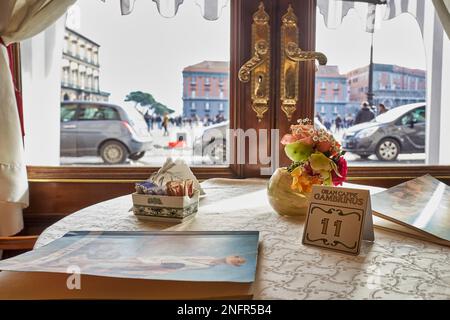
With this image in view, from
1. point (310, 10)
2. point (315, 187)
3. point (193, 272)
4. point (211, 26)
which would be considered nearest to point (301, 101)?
point (310, 10)

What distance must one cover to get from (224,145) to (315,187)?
1.36m

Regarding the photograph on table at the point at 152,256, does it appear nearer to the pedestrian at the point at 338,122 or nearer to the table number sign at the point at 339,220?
the table number sign at the point at 339,220

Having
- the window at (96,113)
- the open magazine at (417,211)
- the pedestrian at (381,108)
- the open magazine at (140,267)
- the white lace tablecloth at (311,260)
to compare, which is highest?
the pedestrian at (381,108)

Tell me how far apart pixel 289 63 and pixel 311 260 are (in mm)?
1566

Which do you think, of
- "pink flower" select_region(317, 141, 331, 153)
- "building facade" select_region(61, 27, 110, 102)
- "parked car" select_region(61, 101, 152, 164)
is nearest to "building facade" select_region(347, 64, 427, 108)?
"parked car" select_region(61, 101, 152, 164)

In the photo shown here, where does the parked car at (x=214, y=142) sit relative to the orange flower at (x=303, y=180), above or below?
above

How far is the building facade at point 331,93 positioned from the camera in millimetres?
2289

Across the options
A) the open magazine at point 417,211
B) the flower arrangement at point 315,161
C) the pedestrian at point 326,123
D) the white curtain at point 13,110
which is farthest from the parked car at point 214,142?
the flower arrangement at point 315,161

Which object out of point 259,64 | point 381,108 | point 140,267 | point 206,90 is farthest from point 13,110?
point 381,108

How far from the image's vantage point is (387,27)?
2291 mm

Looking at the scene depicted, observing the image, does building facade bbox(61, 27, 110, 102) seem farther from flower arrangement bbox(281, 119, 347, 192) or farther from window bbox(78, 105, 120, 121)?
flower arrangement bbox(281, 119, 347, 192)

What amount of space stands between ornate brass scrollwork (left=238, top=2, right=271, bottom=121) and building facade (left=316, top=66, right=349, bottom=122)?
35 cm

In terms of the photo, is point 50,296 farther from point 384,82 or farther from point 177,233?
point 384,82

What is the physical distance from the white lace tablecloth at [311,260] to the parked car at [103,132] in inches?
43.0
